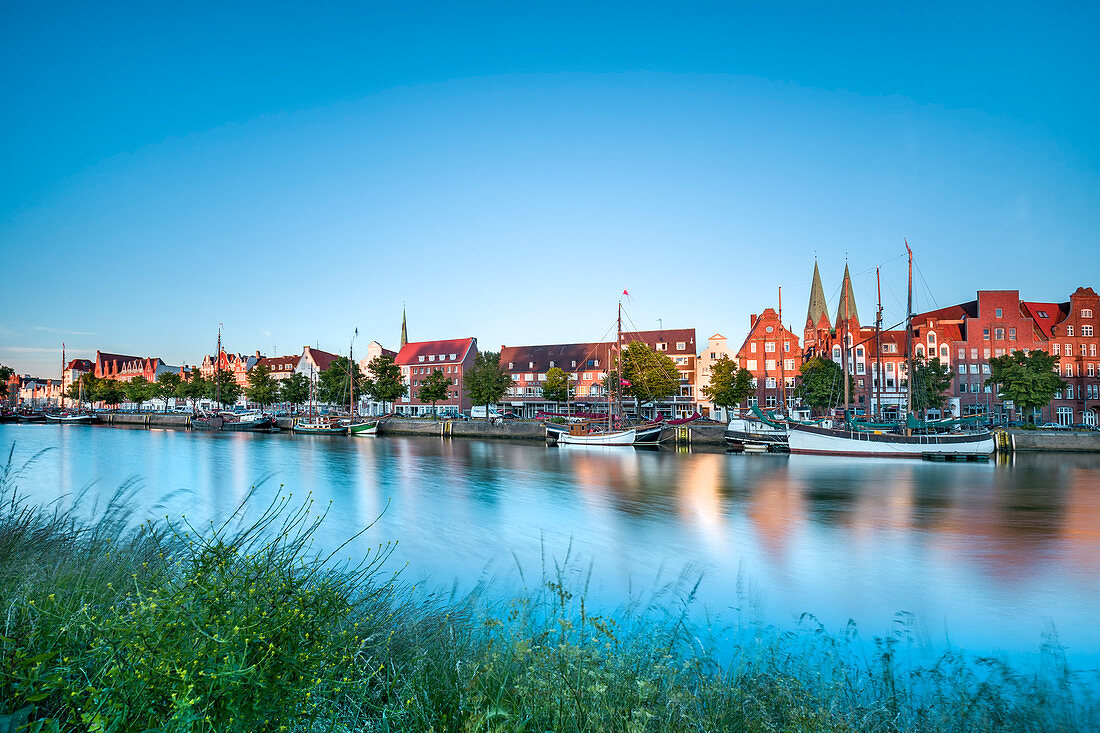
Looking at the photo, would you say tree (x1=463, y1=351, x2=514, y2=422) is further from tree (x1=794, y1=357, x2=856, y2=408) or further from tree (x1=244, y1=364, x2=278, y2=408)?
tree (x1=244, y1=364, x2=278, y2=408)

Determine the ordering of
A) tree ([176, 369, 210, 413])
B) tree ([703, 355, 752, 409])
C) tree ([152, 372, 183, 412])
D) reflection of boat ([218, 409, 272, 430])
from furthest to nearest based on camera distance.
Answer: tree ([152, 372, 183, 412]), tree ([176, 369, 210, 413]), reflection of boat ([218, 409, 272, 430]), tree ([703, 355, 752, 409])

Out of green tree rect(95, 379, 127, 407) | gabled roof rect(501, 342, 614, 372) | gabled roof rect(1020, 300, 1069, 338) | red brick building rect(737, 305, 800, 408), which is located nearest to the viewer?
gabled roof rect(1020, 300, 1069, 338)

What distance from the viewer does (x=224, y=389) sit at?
111m

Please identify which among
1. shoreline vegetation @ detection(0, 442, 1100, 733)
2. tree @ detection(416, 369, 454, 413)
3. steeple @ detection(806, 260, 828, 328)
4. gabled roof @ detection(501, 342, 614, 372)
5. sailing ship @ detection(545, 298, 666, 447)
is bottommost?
sailing ship @ detection(545, 298, 666, 447)

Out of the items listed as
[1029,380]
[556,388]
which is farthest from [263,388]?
[1029,380]

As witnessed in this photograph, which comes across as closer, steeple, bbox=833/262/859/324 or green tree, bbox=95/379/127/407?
steeple, bbox=833/262/859/324

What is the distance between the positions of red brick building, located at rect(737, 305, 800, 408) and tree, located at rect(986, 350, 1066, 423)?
23.6 meters

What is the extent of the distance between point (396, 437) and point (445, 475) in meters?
41.4

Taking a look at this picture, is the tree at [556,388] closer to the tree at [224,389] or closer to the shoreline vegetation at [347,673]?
the tree at [224,389]

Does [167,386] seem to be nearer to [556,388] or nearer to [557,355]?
[557,355]

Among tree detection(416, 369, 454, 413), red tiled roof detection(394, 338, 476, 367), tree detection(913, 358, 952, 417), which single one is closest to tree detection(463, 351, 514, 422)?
tree detection(416, 369, 454, 413)

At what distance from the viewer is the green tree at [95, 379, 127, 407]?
402 ft

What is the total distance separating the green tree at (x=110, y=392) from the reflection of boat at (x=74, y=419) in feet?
57.7

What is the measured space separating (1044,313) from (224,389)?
423ft
